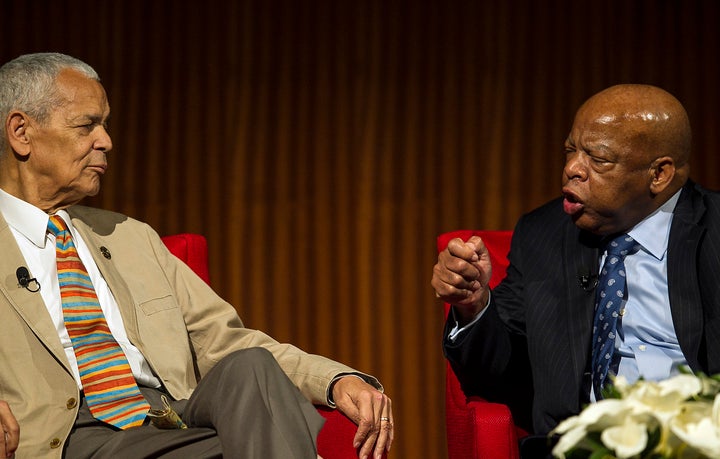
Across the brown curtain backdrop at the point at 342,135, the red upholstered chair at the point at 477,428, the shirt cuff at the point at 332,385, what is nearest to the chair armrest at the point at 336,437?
the shirt cuff at the point at 332,385

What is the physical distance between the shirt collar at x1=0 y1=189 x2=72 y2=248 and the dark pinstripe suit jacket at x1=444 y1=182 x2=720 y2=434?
3.39ft

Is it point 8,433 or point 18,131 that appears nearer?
point 8,433

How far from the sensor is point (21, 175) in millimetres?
2531

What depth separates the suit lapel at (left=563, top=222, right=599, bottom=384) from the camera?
2539 mm

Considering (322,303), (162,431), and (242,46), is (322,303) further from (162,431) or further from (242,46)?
(162,431)

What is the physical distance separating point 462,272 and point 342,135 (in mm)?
1407

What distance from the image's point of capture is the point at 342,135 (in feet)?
11.7

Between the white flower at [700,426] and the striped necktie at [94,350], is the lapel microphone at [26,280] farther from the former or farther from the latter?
the white flower at [700,426]

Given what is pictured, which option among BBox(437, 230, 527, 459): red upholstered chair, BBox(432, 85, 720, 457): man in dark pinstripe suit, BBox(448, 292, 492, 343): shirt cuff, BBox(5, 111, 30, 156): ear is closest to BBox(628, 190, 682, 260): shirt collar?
BBox(432, 85, 720, 457): man in dark pinstripe suit

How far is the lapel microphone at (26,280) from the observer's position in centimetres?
235

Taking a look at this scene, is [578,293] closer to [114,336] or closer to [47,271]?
[114,336]

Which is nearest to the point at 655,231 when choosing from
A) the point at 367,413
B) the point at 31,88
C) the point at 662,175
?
the point at 662,175

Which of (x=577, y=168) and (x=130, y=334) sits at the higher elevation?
(x=577, y=168)

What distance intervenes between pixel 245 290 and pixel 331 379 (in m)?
1.27
